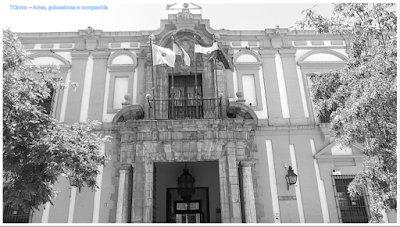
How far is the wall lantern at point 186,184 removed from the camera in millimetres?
10852

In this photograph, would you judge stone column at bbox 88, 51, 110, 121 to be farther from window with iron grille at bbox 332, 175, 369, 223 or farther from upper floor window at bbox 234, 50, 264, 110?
window with iron grille at bbox 332, 175, 369, 223

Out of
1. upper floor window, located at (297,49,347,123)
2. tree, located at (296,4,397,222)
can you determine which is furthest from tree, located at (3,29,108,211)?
upper floor window, located at (297,49,347,123)

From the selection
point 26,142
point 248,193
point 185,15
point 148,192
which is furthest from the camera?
point 185,15

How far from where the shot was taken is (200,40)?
11.0 metres

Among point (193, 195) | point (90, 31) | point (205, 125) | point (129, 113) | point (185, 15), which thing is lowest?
point (193, 195)

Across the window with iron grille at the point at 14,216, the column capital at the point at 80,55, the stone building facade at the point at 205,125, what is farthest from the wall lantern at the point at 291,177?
the column capital at the point at 80,55

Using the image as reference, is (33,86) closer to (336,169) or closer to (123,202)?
(123,202)

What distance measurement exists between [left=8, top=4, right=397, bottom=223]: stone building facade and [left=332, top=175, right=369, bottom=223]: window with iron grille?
1.1 inches

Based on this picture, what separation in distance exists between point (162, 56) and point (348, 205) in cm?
672

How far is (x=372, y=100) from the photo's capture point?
5.84 metres

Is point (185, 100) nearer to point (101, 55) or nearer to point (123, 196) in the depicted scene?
point (101, 55)

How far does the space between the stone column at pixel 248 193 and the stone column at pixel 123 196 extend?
3.13m

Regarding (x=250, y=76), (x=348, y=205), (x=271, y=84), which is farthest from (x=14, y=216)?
(x=348, y=205)

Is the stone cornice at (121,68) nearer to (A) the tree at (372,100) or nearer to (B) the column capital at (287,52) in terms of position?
(B) the column capital at (287,52)
